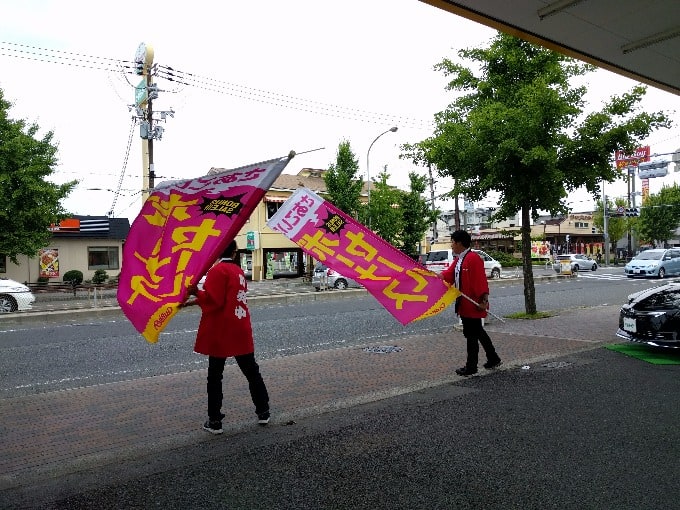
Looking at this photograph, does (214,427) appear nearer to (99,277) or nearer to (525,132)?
(525,132)

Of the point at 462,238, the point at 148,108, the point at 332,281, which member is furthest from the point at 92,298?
the point at 462,238

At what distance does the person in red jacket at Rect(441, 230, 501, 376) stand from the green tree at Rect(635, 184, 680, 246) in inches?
2472

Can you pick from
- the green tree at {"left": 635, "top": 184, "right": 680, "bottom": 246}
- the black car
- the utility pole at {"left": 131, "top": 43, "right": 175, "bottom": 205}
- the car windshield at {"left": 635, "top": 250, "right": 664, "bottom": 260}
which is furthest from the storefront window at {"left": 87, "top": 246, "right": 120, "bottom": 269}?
the green tree at {"left": 635, "top": 184, "right": 680, "bottom": 246}

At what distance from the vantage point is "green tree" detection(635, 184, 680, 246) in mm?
60094

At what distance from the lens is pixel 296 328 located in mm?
13125

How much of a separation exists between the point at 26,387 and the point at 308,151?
6094mm

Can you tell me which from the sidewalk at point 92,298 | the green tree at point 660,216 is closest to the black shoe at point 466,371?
the sidewalk at point 92,298

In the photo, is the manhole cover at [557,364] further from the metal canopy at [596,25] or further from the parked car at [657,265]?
the parked car at [657,265]

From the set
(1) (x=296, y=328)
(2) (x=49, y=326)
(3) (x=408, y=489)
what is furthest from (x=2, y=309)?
(3) (x=408, y=489)

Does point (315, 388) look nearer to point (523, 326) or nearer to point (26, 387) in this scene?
point (26, 387)

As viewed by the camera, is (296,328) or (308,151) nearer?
(308,151)

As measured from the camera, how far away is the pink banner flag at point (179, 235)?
12.8 ft

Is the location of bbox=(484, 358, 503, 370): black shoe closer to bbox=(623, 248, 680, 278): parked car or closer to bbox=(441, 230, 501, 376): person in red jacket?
bbox=(441, 230, 501, 376): person in red jacket

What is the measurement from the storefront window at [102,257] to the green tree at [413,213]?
2008 cm
